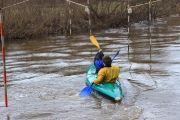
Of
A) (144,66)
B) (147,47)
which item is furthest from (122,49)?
(144,66)

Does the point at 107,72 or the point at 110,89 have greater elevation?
the point at 107,72

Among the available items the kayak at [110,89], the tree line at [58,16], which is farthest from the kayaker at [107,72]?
the tree line at [58,16]

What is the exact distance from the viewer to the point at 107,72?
284 inches

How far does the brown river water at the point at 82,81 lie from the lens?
6380 millimetres

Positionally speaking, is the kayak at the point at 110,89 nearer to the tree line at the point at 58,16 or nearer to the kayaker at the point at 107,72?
the kayaker at the point at 107,72

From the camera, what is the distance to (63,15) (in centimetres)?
1984

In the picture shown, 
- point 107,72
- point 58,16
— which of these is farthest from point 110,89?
point 58,16

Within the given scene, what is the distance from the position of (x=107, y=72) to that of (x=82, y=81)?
189cm

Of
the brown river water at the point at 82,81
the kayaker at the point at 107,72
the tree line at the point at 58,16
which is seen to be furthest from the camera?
the tree line at the point at 58,16

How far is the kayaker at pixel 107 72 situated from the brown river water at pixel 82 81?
1.38 ft

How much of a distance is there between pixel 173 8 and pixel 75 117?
80.5 feet

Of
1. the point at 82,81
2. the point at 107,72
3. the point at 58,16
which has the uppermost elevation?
the point at 58,16

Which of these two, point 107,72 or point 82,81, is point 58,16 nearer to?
point 82,81

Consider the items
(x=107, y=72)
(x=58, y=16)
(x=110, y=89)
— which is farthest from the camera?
(x=58, y=16)
